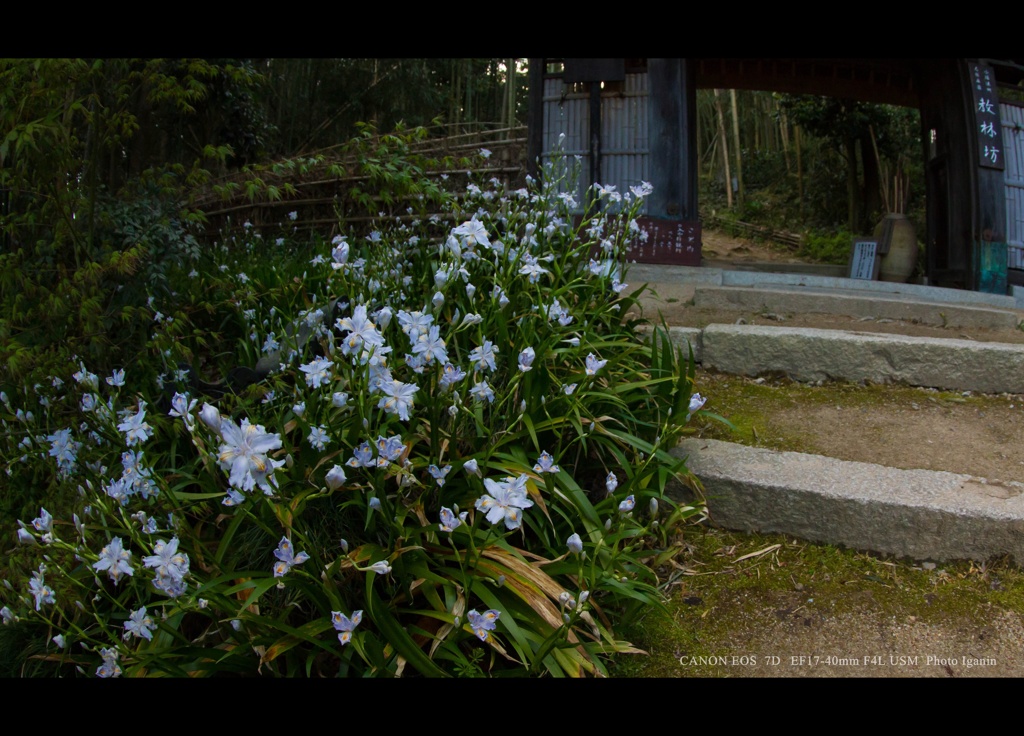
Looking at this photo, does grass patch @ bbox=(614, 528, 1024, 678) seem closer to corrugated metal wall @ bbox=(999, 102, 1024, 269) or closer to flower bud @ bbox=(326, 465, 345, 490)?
flower bud @ bbox=(326, 465, 345, 490)

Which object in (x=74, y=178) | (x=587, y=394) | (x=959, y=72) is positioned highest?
(x=959, y=72)

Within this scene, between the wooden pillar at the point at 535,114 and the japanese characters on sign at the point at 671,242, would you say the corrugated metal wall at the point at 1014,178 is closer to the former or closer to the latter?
the japanese characters on sign at the point at 671,242

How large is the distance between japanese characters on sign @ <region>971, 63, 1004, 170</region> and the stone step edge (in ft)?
13.2

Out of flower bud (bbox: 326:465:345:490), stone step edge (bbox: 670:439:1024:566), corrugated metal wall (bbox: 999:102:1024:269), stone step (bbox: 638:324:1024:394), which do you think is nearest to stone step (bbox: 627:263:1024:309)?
→ corrugated metal wall (bbox: 999:102:1024:269)

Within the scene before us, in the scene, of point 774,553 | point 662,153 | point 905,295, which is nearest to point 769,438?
point 774,553

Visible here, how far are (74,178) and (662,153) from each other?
12.7ft

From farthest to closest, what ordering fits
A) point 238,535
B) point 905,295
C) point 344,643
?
point 905,295 < point 238,535 < point 344,643

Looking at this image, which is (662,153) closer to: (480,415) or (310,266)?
(310,266)

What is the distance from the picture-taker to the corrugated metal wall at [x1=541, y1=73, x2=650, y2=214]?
516 centimetres

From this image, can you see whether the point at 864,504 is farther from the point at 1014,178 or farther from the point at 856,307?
the point at 1014,178

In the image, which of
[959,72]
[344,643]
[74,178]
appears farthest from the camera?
[959,72]

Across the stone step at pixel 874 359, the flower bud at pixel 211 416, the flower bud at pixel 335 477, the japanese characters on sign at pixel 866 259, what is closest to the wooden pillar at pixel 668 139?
the stone step at pixel 874 359

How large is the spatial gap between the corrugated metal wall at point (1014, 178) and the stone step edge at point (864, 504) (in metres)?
4.00

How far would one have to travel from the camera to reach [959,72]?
16.4 ft
